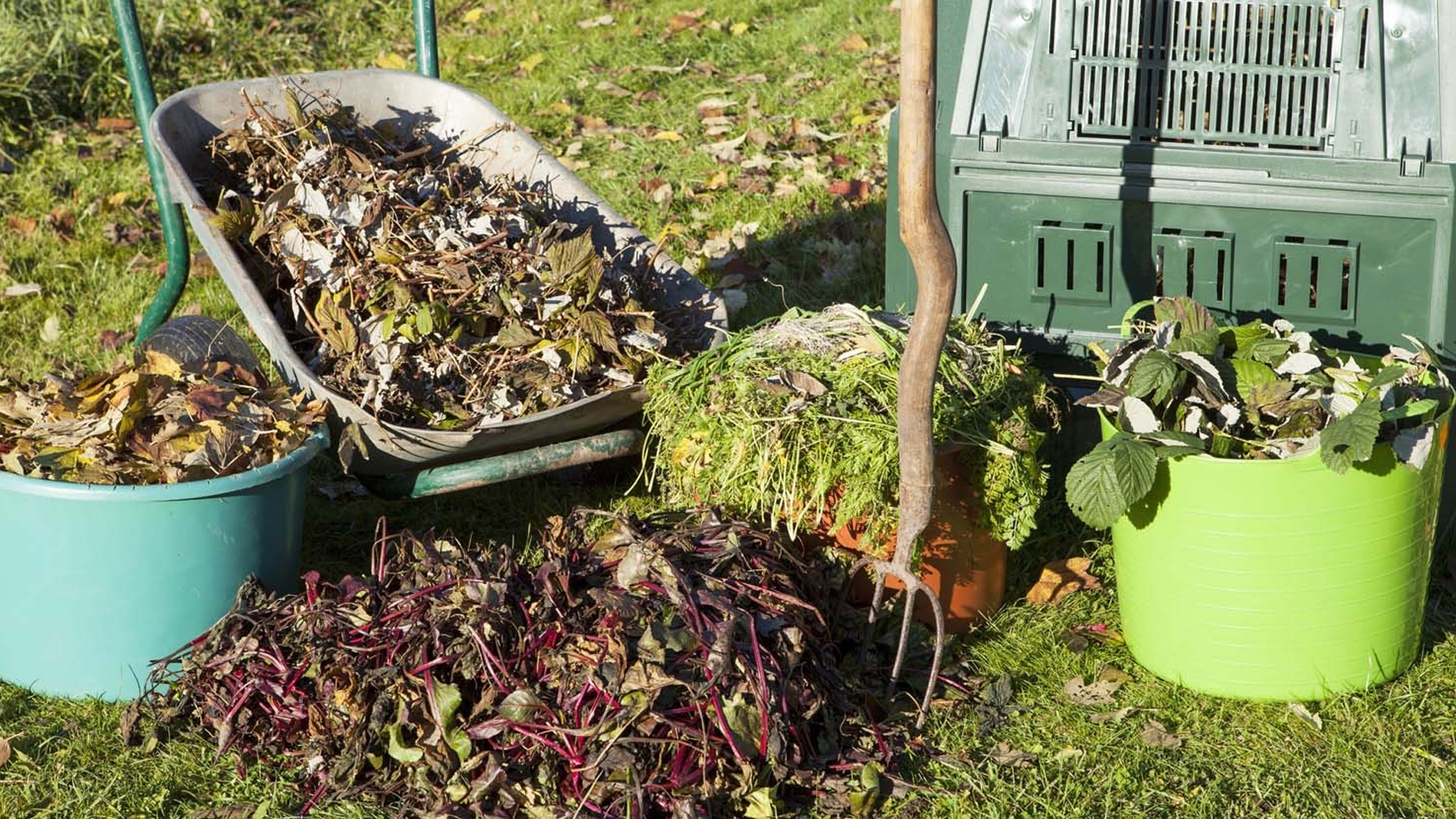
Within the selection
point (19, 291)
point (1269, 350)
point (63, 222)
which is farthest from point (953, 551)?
point (63, 222)

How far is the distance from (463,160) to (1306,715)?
268 centimetres

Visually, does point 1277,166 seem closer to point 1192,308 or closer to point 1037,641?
point 1192,308

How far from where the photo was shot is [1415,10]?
3.26 meters

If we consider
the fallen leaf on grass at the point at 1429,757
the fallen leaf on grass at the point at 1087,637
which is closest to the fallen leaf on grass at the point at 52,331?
the fallen leaf on grass at the point at 1087,637

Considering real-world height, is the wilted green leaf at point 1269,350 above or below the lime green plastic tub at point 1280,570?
above

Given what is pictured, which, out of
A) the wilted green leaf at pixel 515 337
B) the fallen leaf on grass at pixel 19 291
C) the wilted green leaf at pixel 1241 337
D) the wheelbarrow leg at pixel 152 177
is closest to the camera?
the wilted green leaf at pixel 1241 337

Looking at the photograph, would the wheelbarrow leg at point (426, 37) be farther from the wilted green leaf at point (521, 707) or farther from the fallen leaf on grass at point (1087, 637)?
the fallen leaf on grass at point (1087, 637)

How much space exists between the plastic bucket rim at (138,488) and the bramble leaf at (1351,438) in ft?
7.02

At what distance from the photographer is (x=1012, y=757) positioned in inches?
118

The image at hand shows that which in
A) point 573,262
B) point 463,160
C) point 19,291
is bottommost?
point 19,291

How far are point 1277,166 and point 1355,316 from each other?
1.31 ft

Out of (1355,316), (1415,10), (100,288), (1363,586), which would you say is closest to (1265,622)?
(1363,586)

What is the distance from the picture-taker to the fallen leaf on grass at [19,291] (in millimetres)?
5219

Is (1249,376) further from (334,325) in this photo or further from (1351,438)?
(334,325)
